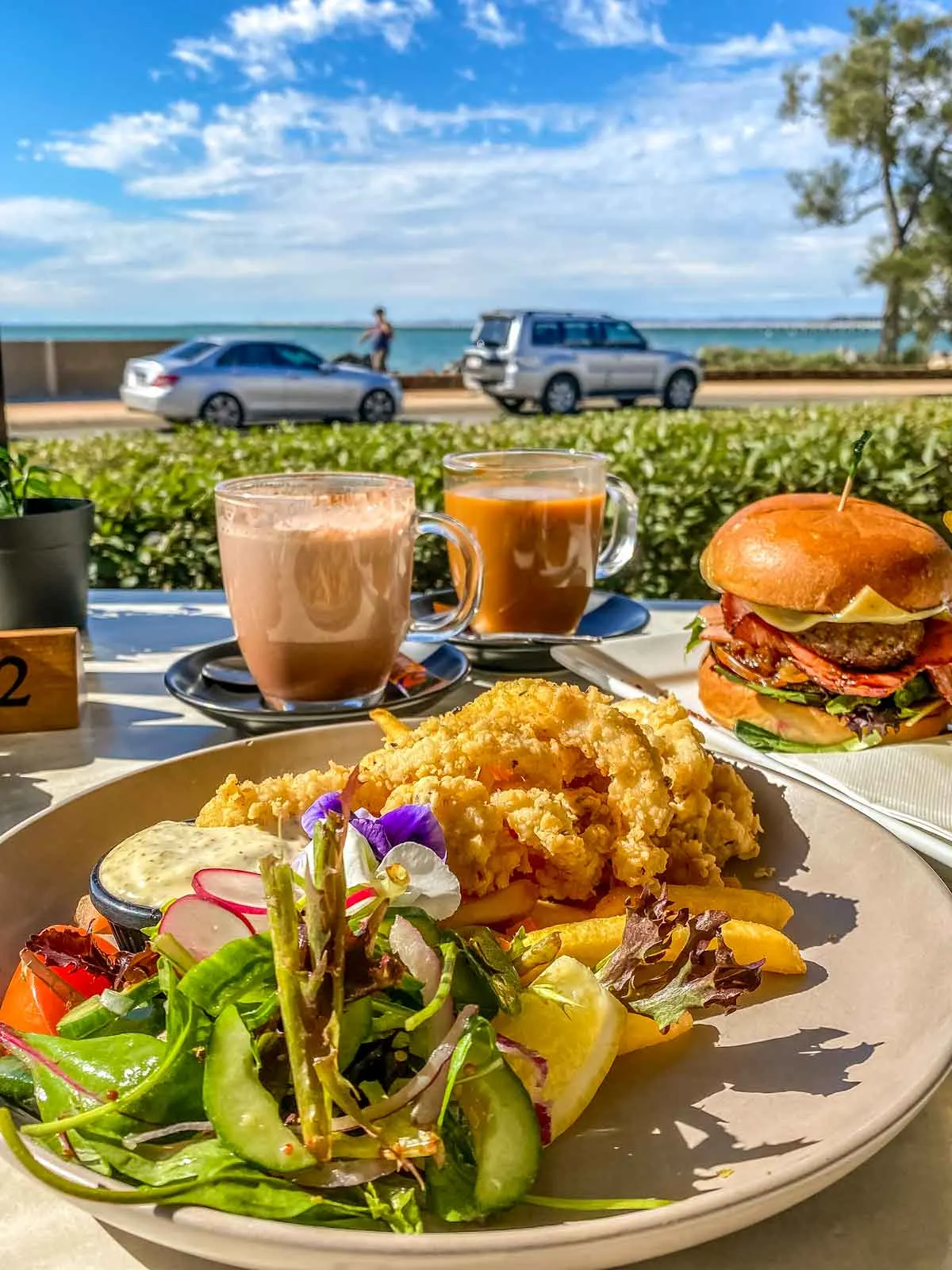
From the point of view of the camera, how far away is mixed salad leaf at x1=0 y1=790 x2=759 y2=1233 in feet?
2.59

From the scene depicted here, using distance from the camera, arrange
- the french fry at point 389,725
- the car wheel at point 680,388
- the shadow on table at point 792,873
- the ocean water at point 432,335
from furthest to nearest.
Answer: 1. the ocean water at point 432,335
2. the car wheel at point 680,388
3. the french fry at point 389,725
4. the shadow on table at point 792,873

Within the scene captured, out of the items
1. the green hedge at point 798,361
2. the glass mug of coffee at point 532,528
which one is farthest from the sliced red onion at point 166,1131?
the green hedge at point 798,361

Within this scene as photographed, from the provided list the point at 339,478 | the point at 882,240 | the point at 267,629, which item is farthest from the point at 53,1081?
the point at 882,240

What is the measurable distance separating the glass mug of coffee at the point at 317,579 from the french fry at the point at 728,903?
88 cm

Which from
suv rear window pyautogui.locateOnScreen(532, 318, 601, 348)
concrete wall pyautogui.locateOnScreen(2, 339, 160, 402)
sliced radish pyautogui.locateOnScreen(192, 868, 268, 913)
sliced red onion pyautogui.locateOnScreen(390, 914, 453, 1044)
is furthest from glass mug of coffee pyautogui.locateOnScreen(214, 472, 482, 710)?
concrete wall pyautogui.locateOnScreen(2, 339, 160, 402)

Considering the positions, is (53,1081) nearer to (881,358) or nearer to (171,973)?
(171,973)

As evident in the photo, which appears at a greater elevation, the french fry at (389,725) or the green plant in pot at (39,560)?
the green plant in pot at (39,560)

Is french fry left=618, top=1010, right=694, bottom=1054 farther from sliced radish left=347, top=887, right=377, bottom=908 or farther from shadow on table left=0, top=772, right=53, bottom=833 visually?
shadow on table left=0, top=772, right=53, bottom=833

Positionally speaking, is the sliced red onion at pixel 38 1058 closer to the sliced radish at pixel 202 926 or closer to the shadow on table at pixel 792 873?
the sliced radish at pixel 202 926

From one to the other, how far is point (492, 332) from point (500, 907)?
23964 mm

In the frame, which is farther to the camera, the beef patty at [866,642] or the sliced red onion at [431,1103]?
the beef patty at [866,642]

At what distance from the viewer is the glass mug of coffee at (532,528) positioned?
8.77 ft

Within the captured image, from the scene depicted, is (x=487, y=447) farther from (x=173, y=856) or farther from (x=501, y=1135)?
(x=501, y=1135)

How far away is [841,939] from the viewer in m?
1.22
